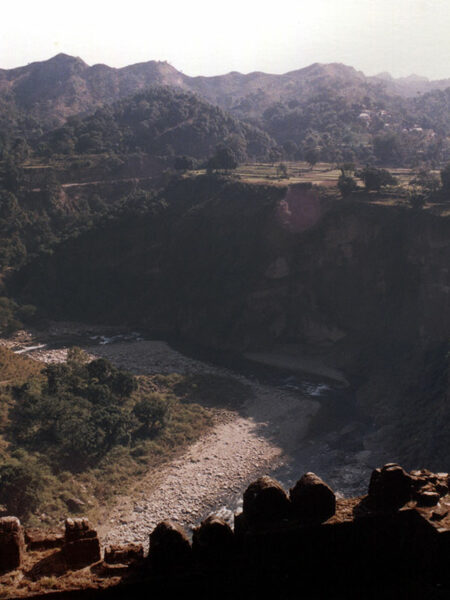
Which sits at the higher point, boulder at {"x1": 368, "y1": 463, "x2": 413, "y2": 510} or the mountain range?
the mountain range

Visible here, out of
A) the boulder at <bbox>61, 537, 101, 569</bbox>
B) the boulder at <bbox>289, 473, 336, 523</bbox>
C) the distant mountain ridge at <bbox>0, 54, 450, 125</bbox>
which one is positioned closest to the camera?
the boulder at <bbox>289, 473, 336, 523</bbox>

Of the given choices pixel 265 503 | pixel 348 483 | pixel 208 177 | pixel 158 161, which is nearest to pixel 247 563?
pixel 265 503

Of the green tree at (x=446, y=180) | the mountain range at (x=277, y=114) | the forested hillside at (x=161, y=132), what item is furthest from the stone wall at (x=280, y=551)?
the forested hillside at (x=161, y=132)

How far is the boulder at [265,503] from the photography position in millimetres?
7680

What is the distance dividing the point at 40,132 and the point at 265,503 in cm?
11134

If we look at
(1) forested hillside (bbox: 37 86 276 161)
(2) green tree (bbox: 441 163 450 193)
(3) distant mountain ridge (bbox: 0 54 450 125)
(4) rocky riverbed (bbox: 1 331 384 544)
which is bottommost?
(4) rocky riverbed (bbox: 1 331 384 544)

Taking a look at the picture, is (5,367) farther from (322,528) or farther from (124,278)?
(322,528)

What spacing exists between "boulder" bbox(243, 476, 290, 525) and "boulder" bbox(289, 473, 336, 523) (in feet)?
0.61

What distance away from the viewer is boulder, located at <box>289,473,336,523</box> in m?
7.86

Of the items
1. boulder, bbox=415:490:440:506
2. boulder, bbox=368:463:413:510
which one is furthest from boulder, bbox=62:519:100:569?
boulder, bbox=415:490:440:506

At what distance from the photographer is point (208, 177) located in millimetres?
59938

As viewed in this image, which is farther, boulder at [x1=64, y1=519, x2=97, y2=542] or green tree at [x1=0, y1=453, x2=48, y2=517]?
green tree at [x1=0, y1=453, x2=48, y2=517]

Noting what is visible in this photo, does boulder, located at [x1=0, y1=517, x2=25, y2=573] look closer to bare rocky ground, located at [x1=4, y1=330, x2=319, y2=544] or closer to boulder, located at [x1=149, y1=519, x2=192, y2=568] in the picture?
boulder, located at [x1=149, y1=519, x2=192, y2=568]

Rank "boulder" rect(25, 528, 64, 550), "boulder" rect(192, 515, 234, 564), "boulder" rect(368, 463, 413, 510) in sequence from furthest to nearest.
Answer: "boulder" rect(25, 528, 64, 550) → "boulder" rect(368, 463, 413, 510) → "boulder" rect(192, 515, 234, 564)
